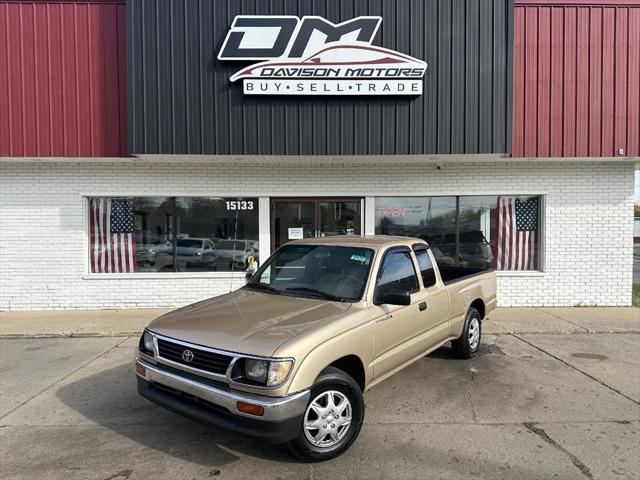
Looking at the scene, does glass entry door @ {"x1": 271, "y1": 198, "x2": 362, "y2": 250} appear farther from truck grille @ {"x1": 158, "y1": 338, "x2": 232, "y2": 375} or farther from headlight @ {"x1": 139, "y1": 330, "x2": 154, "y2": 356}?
truck grille @ {"x1": 158, "y1": 338, "x2": 232, "y2": 375}

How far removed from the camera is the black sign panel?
7.82m

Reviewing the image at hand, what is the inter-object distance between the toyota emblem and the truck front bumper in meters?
0.12

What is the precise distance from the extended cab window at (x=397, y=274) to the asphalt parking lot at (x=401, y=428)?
4.02 ft

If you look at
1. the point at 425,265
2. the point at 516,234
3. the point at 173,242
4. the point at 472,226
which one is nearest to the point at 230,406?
the point at 425,265

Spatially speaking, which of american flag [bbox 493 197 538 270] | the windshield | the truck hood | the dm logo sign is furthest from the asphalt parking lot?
the dm logo sign

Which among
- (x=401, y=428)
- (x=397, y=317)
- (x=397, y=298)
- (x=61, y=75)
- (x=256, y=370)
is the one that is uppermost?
(x=61, y=75)

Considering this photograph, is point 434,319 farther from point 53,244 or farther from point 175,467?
point 53,244

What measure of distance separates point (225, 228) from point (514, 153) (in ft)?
20.8

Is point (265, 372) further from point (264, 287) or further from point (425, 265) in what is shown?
point (425, 265)

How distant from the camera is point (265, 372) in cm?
294

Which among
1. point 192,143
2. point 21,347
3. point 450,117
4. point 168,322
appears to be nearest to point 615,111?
point 450,117

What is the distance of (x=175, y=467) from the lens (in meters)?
3.25

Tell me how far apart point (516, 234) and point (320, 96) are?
555cm

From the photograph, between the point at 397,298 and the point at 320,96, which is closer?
the point at 397,298
